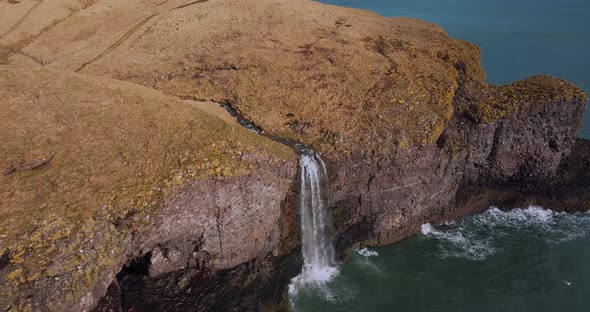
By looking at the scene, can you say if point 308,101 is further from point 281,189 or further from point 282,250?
point 282,250

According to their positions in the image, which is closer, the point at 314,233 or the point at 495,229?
the point at 314,233

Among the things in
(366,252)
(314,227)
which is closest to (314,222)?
(314,227)

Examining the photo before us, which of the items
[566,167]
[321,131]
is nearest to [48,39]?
[321,131]

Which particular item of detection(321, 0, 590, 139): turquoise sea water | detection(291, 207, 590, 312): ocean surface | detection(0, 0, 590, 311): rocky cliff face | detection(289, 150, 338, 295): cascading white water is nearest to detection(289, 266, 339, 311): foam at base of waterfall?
detection(289, 150, 338, 295): cascading white water

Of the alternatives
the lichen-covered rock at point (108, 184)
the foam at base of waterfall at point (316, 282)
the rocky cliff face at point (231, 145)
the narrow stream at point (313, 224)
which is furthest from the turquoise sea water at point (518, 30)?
the lichen-covered rock at point (108, 184)

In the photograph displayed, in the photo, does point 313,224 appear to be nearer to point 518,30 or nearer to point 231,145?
point 231,145

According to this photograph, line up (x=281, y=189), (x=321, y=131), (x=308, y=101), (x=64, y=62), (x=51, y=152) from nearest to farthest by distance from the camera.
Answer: (x=51, y=152), (x=281, y=189), (x=321, y=131), (x=308, y=101), (x=64, y=62)
